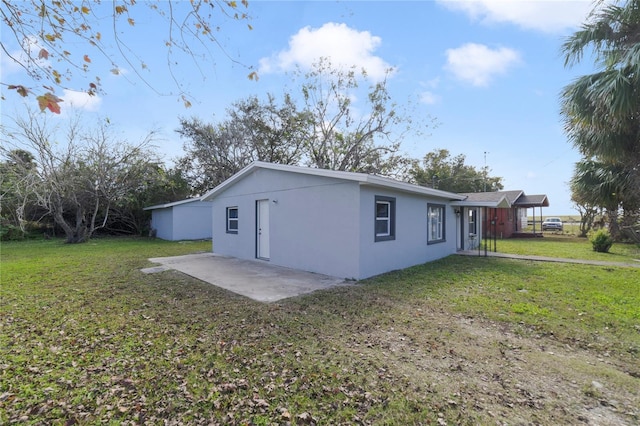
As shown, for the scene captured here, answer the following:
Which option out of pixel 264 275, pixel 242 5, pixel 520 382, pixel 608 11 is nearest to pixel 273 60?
pixel 242 5

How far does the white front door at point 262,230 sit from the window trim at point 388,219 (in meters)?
3.79

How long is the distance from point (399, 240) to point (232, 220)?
6.48 metres

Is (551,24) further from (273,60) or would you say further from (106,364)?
(106,364)

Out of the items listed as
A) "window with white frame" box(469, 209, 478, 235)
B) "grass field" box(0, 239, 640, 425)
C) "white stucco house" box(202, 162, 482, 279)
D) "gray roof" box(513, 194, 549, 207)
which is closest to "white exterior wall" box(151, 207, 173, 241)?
"white stucco house" box(202, 162, 482, 279)

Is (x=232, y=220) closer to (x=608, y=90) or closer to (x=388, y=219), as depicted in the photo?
(x=388, y=219)

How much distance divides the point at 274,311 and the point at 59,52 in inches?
167

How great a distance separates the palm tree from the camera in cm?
753

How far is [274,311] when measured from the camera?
5.18 m

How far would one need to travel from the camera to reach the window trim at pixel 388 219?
7.94m

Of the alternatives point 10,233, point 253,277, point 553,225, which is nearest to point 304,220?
point 253,277

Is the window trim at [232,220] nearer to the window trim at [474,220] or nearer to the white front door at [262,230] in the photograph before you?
the white front door at [262,230]

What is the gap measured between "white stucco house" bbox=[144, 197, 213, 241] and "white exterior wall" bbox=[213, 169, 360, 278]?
10.0 metres

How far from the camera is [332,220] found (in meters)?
7.90

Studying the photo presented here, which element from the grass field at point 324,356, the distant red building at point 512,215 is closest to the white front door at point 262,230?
the grass field at point 324,356
